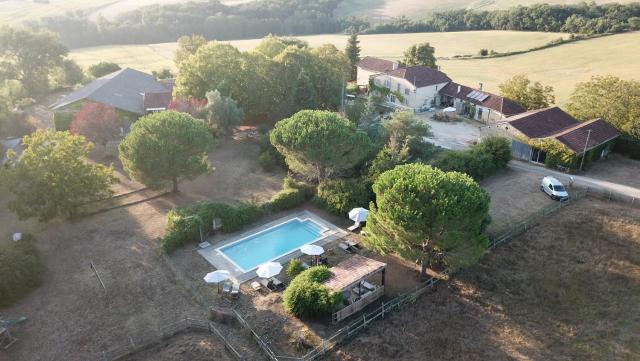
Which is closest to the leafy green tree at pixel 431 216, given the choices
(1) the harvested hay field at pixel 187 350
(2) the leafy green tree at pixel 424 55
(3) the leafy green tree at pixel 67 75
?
(1) the harvested hay field at pixel 187 350

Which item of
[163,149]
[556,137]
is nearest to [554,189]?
[556,137]

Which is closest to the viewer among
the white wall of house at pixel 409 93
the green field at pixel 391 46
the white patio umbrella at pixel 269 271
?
the white patio umbrella at pixel 269 271

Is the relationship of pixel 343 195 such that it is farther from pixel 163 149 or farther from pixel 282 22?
pixel 282 22

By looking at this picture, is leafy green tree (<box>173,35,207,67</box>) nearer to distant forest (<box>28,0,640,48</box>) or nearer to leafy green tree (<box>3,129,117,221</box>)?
leafy green tree (<box>3,129,117,221</box>)

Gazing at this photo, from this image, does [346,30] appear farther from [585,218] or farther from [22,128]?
[585,218]

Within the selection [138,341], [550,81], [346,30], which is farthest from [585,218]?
[346,30]

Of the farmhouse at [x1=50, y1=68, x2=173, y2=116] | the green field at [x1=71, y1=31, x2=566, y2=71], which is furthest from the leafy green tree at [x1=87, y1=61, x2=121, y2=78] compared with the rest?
the farmhouse at [x1=50, y1=68, x2=173, y2=116]

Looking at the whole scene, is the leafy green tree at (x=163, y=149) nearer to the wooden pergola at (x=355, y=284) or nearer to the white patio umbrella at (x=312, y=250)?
the white patio umbrella at (x=312, y=250)
